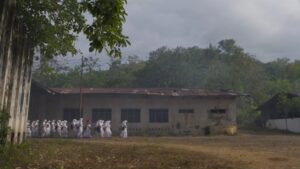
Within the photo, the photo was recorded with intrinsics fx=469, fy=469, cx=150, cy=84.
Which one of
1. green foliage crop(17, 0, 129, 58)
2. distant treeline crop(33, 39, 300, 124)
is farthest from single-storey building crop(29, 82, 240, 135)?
green foliage crop(17, 0, 129, 58)

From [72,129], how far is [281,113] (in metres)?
21.3

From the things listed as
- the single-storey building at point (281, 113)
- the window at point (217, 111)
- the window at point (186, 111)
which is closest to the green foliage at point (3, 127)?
the window at point (186, 111)

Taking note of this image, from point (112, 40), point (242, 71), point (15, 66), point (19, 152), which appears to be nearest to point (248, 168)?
point (112, 40)

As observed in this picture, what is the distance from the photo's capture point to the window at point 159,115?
36.4 m

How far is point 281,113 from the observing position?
44750 mm

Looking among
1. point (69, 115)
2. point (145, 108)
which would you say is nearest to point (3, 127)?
point (69, 115)

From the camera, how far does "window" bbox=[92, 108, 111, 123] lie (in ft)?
118

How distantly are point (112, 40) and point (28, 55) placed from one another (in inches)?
319

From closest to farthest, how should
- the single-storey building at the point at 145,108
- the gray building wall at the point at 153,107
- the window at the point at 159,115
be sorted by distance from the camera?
the single-storey building at the point at 145,108, the gray building wall at the point at 153,107, the window at the point at 159,115

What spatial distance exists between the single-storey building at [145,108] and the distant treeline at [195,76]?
13044mm

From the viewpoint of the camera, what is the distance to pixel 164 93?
3597 centimetres

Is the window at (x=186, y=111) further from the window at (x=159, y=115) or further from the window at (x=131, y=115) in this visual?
the window at (x=131, y=115)

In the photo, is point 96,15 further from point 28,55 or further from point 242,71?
point 242,71

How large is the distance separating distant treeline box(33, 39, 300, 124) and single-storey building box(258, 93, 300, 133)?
1.22 metres
